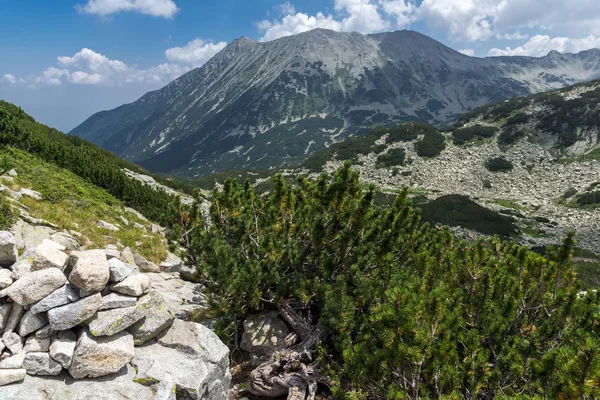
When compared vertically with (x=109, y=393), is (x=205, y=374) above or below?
below

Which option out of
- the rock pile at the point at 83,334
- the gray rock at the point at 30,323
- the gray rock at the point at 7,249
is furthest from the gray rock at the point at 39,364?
the gray rock at the point at 7,249

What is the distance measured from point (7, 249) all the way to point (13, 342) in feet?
6.14

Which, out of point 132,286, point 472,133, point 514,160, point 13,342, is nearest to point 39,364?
point 13,342

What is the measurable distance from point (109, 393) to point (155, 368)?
864mm

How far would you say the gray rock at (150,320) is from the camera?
6500 mm

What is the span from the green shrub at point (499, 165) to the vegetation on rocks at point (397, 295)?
8923cm

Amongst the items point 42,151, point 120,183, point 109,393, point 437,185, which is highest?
point 42,151

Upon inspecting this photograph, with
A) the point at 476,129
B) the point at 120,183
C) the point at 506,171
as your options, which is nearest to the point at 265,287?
the point at 120,183

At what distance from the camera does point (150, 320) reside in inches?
260

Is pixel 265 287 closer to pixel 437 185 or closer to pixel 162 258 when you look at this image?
pixel 162 258

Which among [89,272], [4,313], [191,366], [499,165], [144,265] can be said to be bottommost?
[499,165]

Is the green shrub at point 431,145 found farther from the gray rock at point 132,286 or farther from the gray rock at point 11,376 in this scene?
the gray rock at point 11,376

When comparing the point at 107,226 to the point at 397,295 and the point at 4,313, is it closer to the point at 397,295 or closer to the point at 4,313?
the point at 4,313

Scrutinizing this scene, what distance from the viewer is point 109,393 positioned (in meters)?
5.46
